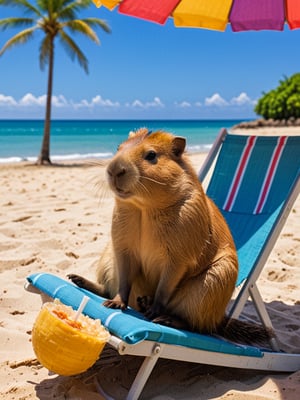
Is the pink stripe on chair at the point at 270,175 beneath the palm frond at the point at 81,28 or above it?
beneath

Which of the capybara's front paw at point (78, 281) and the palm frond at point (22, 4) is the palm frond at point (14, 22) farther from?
the capybara's front paw at point (78, 281)

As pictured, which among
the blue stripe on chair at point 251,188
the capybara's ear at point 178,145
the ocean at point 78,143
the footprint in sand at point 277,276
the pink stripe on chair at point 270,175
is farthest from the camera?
the footprint in sand at point 277,276

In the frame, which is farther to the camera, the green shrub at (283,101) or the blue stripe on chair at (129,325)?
the green shrub at (283,101)

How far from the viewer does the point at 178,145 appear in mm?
2658

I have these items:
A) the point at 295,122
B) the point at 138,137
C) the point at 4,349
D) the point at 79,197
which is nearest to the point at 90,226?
the point at 79,197

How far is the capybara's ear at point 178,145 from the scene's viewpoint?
2648 millimetres

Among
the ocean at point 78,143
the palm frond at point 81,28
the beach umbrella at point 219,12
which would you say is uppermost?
the palm frond at point 81,28

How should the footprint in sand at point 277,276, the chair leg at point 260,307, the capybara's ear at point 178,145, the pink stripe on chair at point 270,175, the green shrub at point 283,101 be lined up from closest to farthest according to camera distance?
the capybara's ear at point 178,145 < the chair leg at point 260,307 < the pink stripe on chair at point 270,175 < the footprint in sand at point 277,276 < the green shrub at point 283,101

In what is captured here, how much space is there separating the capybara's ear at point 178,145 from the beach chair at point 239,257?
2.70 ft

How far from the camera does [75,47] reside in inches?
703

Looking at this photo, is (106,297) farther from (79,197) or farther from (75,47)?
(75,47)

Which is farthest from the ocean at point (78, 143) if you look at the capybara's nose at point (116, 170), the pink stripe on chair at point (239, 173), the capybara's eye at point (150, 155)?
the pink stripe on chair at point (239, 173)

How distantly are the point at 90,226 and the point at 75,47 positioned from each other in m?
13.1

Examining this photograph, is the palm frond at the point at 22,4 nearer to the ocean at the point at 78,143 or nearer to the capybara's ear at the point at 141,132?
the ocean at the point at 78,143
